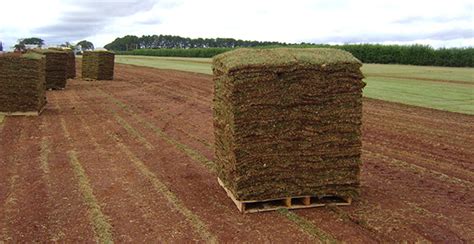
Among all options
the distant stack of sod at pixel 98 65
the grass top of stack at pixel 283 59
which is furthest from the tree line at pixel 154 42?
the grass top of stack at pixel 283 59

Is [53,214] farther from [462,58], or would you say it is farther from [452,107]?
[462,58]

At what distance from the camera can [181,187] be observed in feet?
32.0

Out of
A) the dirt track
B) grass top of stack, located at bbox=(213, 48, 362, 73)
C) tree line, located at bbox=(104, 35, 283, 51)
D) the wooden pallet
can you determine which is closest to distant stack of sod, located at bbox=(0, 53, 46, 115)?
the dirt track

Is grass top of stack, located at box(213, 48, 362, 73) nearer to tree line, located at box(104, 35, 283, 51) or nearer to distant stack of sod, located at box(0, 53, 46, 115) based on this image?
distant stack of sod, located at box(0, 53, 46, 115)

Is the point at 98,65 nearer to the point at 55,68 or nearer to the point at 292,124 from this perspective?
the point at 55,68

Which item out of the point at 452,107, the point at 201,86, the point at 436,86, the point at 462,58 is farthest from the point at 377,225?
the point at 462,58

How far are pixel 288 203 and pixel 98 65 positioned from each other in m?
28.5

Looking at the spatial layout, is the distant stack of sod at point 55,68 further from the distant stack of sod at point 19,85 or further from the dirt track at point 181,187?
the dirt track at point 181,187

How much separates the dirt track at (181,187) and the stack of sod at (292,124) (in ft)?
1.67

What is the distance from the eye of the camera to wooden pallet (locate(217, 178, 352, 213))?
841cm

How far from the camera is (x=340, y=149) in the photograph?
860 centimetres

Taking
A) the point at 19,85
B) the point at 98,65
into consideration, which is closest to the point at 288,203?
the point at 19,85

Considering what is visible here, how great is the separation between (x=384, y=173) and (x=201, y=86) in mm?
21040

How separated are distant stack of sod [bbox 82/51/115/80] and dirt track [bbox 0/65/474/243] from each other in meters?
17.6
